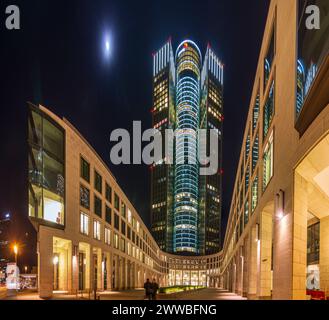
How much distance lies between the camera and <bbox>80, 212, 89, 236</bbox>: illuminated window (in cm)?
3938

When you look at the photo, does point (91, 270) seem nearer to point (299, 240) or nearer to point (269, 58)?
point (269, 58)

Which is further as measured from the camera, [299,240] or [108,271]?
[108,271]

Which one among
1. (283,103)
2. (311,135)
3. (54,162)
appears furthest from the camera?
(54,162)

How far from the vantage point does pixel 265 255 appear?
26156mm

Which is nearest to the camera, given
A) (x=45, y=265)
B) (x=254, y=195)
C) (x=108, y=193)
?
(x=45, y=265)

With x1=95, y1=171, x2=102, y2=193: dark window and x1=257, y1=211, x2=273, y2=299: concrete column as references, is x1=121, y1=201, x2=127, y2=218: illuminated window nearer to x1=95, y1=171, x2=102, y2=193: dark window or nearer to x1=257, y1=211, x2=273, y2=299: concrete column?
x1=95, y1=171, x2=102, y2=193: dark window

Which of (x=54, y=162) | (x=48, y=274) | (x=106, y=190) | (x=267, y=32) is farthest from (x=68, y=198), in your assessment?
(x=267, y=32)

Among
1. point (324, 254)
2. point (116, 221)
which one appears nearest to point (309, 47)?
point (324, 254)

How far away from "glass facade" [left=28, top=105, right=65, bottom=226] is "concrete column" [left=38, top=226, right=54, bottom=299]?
1471 mm

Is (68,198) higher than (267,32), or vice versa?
(267,32)

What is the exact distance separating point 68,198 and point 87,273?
414 inches

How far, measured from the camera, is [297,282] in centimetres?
1573

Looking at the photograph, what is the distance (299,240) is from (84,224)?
1111 inches
